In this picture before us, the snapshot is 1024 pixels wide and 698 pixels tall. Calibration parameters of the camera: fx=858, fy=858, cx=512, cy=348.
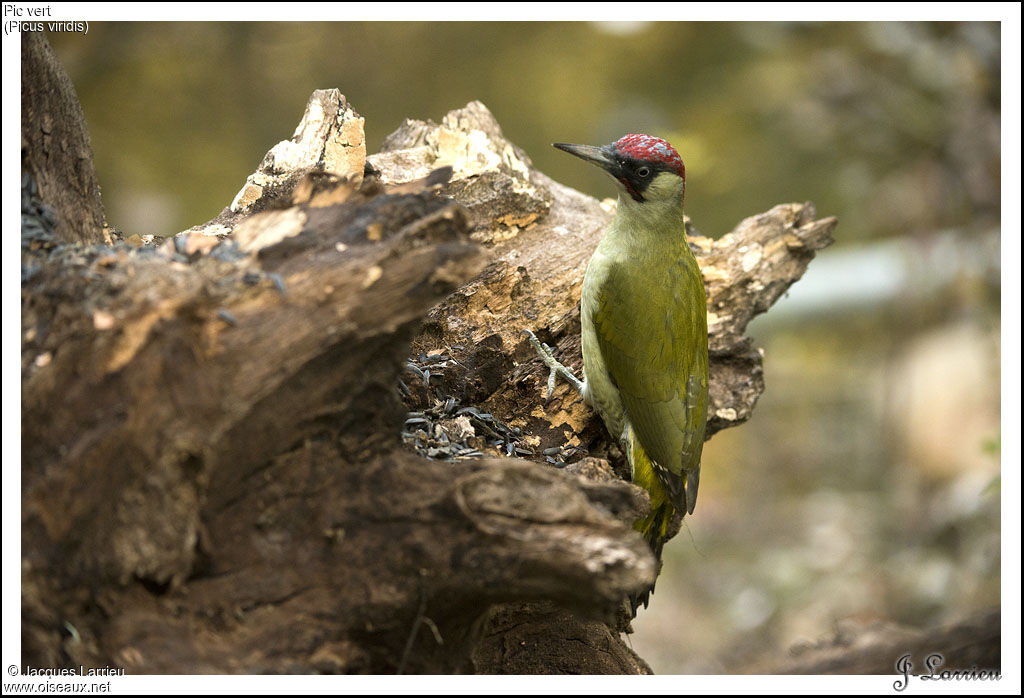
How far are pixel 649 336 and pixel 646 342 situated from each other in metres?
0.03

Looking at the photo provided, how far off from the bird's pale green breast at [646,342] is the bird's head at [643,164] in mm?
202

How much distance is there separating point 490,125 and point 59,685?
2785mm

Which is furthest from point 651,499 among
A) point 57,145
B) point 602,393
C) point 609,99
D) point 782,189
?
point 782,189

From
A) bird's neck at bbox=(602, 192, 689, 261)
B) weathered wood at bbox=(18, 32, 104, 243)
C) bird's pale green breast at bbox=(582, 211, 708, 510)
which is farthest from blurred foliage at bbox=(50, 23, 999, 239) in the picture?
weathered wood at bbox=(18, 32, 104, 243)

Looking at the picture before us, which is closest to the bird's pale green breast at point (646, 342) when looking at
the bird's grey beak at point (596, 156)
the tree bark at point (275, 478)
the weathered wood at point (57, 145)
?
the bird's grey beak at point (596, 156)

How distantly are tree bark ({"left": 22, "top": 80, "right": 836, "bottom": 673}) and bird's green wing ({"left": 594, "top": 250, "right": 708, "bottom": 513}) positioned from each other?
1.16 metres

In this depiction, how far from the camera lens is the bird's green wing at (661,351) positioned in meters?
3.35

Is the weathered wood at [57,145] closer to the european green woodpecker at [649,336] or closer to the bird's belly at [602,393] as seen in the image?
the european green woodpecker at [649,336]

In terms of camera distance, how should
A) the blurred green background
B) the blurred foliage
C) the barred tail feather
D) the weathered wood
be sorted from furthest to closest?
the blurred foliage
the blurred green background
the barred tail feather
the weathered wood

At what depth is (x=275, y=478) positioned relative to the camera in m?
2.04

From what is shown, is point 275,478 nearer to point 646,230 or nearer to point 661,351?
point 661,351

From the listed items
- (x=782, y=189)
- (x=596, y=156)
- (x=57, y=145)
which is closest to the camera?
(x=57, y=145)

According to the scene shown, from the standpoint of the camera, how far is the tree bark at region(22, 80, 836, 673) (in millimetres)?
1812

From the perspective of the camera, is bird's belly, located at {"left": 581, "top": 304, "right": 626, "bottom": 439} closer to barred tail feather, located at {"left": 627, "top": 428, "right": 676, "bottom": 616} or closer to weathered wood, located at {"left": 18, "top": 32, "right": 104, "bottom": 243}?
barred tail feather, located at {"left": 627, "top": 428, "right": 676, "bottom": 616}
